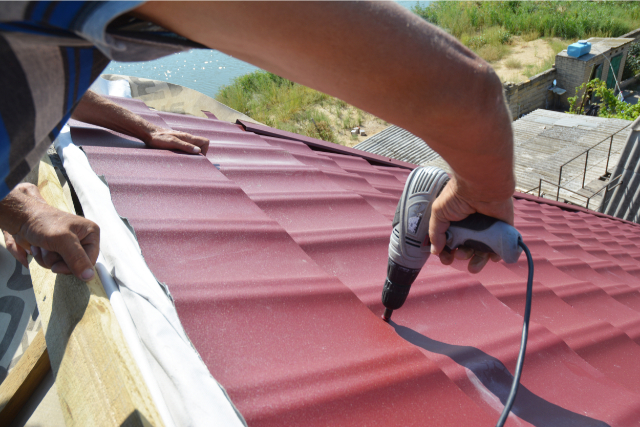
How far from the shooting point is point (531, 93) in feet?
59.8

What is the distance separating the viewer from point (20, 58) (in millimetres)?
672

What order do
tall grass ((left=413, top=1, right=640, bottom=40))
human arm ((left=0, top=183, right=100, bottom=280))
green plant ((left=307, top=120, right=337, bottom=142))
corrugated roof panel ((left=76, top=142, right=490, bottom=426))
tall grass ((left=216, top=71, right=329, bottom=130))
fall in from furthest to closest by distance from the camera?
tall grass ((left=413, top=1, right=640, bottom=40)) → tall grass ((left=216, top=71, right=329, bottom=130)) → green plant ((left=307, top=120, right=337, bottom=142)) → human arm ((left=0, top=183, right=100, bottom=280)) → corrugated roof panel ((left=76, top=142, right=490, bottom=426))

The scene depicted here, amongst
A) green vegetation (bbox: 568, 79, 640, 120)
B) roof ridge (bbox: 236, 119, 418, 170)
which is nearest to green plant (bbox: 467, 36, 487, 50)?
green vegetation (bbox: 568, 79, 640, 120)

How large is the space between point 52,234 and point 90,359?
41 centimetres

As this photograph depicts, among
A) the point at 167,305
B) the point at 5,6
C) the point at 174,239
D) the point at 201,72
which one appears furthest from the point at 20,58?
the point at 201,72

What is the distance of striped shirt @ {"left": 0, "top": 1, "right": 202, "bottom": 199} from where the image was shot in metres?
0.59

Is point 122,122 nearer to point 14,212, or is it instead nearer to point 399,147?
point 14,212

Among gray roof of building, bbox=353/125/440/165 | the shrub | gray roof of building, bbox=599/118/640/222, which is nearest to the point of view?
gray roof of building, bbox=599/118/640/222

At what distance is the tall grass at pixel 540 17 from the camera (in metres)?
23.3

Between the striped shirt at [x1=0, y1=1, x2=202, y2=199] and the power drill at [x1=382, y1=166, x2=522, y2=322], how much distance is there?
954mm

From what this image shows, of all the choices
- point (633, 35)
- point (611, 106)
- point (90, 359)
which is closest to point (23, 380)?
point (90, 359)

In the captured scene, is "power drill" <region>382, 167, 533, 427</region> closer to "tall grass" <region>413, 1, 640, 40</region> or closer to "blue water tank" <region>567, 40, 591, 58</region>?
"blue water tank" <region>567, 40, 591, 58</region>

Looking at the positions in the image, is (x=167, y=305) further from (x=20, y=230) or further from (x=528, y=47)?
(x=528, y=47)

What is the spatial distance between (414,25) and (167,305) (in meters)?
0.84
